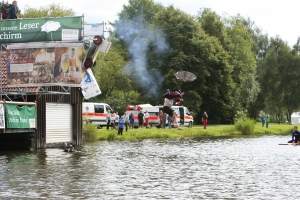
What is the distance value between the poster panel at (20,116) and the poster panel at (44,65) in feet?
5.35

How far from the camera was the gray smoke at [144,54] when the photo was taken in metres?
84.9

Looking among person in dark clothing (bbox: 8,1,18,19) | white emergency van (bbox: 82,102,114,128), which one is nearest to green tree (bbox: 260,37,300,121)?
white emergency van (bbox: 82,102,114,128)

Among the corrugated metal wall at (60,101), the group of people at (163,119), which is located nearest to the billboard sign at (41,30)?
the corrugated metal wall at (60,101)

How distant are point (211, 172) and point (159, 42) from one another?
5830 centimetres

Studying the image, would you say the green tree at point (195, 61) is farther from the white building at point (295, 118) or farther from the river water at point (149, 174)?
the river water at point (149, 174)

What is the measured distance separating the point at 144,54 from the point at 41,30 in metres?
45.0

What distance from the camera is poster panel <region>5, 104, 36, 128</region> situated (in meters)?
40.2

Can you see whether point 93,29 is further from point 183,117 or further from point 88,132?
point 183,117

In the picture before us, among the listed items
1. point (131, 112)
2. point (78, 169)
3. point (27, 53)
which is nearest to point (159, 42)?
point (131, 112)

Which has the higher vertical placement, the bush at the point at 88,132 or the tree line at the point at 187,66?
the tree line at the point at 187,66

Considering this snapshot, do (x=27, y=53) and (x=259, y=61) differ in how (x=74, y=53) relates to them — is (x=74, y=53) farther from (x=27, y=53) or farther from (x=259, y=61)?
(x=259, y=61)

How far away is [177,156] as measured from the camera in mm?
38250

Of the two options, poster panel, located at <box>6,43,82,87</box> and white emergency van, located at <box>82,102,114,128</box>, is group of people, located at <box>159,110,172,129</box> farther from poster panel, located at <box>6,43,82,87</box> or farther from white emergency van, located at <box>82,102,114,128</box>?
poster panel, located at <box>6,43,82,87</box>

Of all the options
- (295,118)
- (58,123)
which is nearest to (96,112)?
(58,123)
